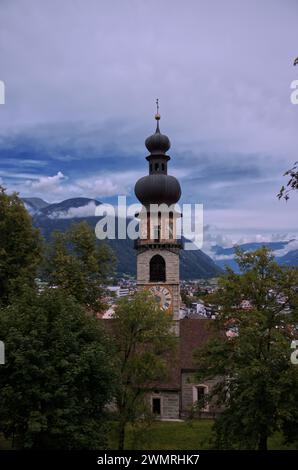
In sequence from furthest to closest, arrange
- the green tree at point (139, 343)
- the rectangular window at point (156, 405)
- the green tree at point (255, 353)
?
the rectangular window at point (156, 405), the green tree at point (139, 343), the green tree at point (255, 353)

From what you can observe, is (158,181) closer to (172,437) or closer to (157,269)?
(157,269)

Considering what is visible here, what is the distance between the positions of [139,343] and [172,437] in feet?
25.2

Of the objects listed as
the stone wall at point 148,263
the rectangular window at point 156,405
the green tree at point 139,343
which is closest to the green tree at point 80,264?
the green tree at point 139,343

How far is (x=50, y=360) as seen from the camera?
19688mm

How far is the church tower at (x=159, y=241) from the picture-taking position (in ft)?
126

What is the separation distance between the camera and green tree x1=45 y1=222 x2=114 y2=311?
99.8ft

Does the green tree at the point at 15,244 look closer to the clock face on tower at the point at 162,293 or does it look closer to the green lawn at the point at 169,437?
the green lawn at the point at 169,437

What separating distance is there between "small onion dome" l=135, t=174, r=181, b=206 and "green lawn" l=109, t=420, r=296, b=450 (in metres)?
16.1

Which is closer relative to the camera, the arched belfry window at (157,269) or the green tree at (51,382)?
the green tree at (51,382)

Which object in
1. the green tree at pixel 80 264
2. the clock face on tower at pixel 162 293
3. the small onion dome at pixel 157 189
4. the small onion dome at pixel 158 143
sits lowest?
the clock face on tower at pixel 162 293

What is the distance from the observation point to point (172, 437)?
1227 inches

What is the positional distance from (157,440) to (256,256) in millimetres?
13666

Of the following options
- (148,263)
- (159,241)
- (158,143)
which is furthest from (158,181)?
(148,263)
